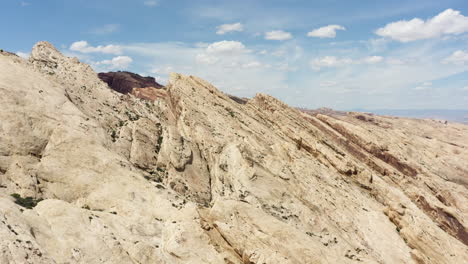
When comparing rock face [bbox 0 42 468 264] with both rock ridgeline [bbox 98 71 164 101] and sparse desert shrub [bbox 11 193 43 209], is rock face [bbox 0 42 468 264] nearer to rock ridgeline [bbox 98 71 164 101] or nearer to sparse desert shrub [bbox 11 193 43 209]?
sparse desert shrub [bbox 11 193 43 209]

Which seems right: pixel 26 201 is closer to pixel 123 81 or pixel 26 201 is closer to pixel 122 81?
pixel 123 81

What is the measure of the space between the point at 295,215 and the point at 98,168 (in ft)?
81.3

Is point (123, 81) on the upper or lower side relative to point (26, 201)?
upper

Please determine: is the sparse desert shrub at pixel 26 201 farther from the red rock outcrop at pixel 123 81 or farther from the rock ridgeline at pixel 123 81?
the red rock outcrop at pixel 123 81

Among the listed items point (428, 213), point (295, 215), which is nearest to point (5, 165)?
point (295, 215)

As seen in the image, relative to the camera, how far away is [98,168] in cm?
3484

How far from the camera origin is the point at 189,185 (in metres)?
42.6

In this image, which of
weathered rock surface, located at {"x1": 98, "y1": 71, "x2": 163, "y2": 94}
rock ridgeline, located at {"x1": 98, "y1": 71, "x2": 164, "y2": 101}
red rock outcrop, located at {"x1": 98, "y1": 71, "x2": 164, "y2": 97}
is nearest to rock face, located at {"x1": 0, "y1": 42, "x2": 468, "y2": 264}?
rock ridgeline, located at {"x1": 98, "y1": 71, "x2": 164, "y2": 101}

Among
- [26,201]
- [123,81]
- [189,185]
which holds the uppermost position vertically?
[123,81]

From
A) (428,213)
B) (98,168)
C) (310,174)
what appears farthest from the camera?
(428,213)

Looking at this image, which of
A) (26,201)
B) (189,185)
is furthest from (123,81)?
(26,201)

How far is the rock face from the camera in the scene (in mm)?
27938

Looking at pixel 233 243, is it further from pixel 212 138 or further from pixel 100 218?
pixel 212 138

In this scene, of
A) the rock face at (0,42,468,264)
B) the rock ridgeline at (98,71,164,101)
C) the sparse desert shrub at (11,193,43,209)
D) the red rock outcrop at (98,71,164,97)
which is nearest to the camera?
the sparse desert shrub at (11,193,43,209)
